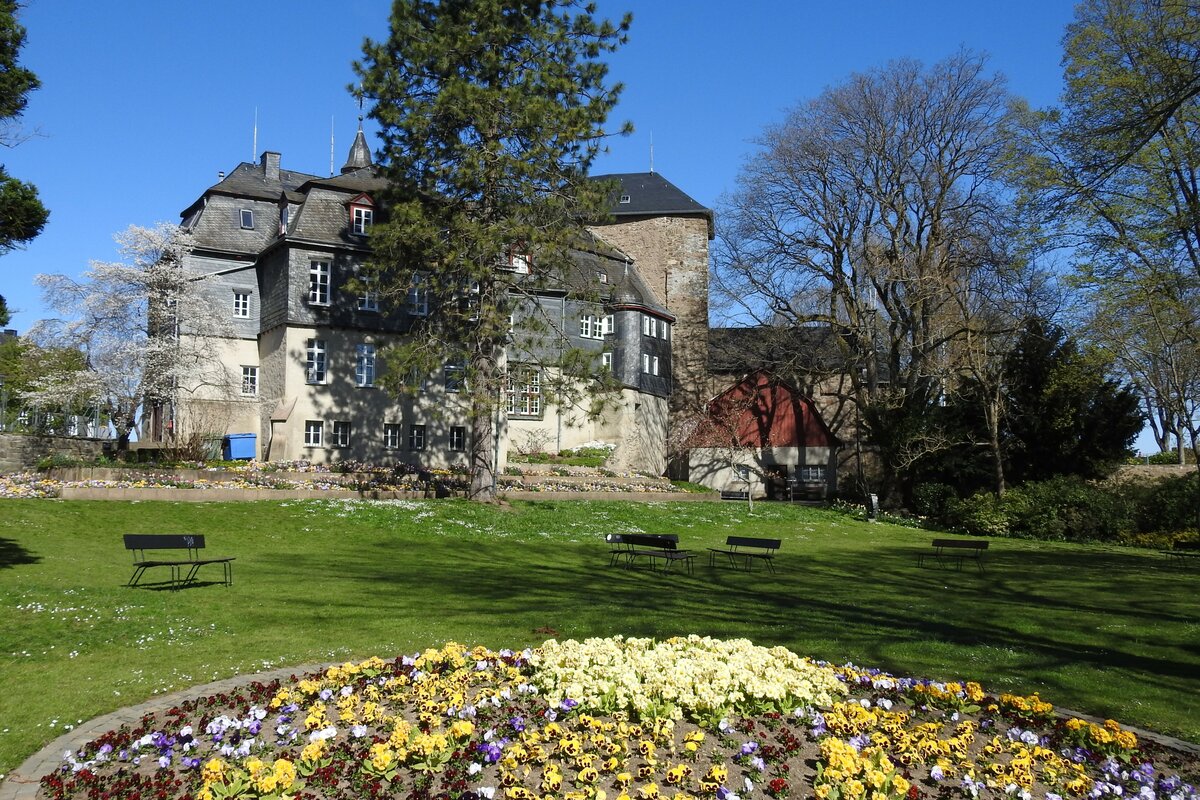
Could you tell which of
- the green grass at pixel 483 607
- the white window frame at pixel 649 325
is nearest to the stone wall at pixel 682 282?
the white window frame at pixel 649 325

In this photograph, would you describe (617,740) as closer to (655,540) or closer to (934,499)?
(655,540)

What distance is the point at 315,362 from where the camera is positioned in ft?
119

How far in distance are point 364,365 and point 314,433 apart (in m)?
3.53

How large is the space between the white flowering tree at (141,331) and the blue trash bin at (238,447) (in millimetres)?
2144

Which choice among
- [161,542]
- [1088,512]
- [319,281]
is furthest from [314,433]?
[1088,512]

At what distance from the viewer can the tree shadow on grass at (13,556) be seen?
15.1m

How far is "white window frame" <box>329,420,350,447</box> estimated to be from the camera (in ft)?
120

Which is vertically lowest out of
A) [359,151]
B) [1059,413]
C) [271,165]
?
[1059,413]

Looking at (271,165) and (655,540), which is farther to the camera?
(271,165)

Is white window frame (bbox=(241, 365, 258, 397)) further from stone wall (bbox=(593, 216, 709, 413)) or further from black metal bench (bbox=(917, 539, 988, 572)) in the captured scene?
black metal bench (bbox=(917, 539, 988, 572))

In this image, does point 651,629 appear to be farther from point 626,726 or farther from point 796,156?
point 796,156

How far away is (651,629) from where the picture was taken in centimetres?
1159

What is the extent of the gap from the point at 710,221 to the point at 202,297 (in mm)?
29841

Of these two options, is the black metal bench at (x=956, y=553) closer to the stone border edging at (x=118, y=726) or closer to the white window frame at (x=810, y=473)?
the stone border edging at (x=118, y=726)
